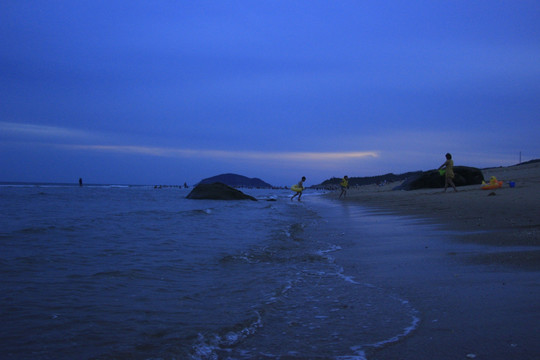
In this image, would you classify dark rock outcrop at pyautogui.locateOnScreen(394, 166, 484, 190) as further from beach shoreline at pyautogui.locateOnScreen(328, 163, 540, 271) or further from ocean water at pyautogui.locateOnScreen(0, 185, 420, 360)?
ocean water at pyautogui.locateOnScreen(0, 185, 420, 360)

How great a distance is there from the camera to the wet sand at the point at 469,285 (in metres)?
2.41

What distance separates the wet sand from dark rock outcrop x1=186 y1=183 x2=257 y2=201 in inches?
768

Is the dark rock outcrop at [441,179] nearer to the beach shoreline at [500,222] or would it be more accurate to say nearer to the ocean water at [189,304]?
the beach shoreline at [500,222]

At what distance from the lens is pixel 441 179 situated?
78.2 feet

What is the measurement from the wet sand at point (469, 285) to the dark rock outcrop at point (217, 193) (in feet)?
64.0

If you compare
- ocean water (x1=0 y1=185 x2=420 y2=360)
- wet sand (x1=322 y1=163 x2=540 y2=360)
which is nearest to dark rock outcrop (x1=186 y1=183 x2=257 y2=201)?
ocean water (x1=0 y1=185 x2=420 y2=360)

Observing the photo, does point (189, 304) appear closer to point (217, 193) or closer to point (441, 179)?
point (441, 179)

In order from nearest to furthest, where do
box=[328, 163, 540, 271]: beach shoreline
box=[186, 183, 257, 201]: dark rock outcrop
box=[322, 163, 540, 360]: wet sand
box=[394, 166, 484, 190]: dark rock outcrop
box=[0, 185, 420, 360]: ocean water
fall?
box=[322, 163, 540, 360]: wet sand
box=[0, 185, 420, 360]: ocean water
box=[328, 163, 540, 271]: beach shoreline
box=[394, 166, 484, 190]: dark rock outcrop
box=[186, 183, 257, 201]: dark rock outcrop

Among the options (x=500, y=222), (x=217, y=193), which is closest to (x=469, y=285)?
(x=500, y=222)

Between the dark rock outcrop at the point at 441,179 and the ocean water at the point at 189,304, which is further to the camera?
the dark rock outcrop at the point at 441,179

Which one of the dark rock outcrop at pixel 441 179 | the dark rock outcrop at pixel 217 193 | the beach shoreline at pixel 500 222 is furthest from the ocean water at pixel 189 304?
the dark rock outcrop at pixel 217 193

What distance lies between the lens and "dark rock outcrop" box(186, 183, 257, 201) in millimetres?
26500

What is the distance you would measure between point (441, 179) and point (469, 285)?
2180 centimetres

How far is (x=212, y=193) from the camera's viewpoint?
26891 millimetres
